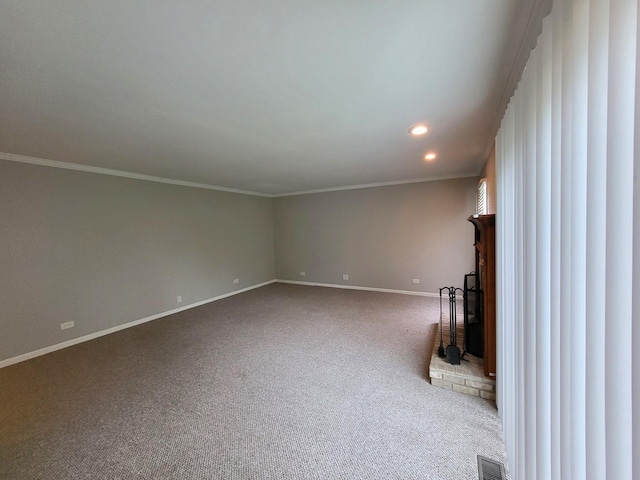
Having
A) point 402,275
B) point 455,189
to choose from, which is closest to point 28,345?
point 402,275

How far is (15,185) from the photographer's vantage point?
119 inches

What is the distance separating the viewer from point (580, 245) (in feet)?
2.39

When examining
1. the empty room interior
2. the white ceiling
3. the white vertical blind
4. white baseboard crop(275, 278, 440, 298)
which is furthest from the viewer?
white baseboard crop(275, 278, 440, 298)

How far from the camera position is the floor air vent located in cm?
153

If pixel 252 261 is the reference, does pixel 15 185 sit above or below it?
above

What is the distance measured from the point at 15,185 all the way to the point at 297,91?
3.74 meters

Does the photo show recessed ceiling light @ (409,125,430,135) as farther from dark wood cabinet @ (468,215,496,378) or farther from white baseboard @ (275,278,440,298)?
white baseboard @ (275,278,440,298)

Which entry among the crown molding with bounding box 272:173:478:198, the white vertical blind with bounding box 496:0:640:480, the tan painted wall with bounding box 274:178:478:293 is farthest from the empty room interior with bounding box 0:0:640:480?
the tan painted wall with bounding box 274:178:478:293

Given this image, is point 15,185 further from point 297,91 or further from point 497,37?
point 497,37

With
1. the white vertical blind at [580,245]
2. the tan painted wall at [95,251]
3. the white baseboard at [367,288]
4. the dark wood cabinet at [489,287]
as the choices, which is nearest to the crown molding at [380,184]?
the tan painted wall at [95,251]

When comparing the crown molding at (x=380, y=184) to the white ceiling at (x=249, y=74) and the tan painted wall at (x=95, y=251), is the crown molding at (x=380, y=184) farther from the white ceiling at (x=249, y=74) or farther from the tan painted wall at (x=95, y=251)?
the white ceiling at (x=249, y=74)

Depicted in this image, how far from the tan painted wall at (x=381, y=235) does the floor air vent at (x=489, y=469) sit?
3.90 m

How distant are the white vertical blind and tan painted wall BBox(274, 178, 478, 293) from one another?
4.14m

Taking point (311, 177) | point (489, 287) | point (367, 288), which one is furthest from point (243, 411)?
point (367, 288)
